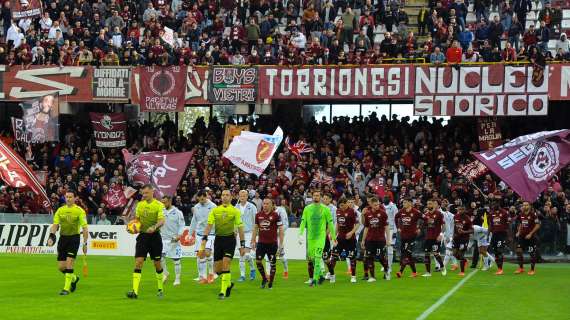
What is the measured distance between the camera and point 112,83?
41094 millimetres

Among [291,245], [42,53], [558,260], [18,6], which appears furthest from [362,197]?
[18,6]

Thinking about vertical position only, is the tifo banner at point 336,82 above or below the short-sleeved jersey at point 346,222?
above

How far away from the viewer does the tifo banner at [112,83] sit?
41.0 m

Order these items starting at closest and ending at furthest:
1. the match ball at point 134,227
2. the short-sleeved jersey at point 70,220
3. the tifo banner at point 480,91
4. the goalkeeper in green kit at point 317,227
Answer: the match ball at point 134,227 < the short-sleeved jersey at point 70,220 < the goalkeeper in green kit at point 317,227 < the tifo banner at point 480,91

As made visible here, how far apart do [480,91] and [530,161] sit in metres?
8.05

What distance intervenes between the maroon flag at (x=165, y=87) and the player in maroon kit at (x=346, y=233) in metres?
16.0

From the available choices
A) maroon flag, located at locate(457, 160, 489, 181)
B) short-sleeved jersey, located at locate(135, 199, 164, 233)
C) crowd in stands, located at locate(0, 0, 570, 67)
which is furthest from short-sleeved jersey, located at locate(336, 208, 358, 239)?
crowd in stands, located at locate(0, 0, 570, 67)

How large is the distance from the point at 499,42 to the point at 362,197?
27.4 feet

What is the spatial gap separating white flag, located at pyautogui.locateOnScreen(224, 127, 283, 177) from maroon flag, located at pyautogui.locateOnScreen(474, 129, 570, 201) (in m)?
7.82

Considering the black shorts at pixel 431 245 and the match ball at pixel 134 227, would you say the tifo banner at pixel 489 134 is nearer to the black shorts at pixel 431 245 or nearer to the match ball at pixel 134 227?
the black shorts at pixel 431 245

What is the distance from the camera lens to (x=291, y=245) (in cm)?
3522

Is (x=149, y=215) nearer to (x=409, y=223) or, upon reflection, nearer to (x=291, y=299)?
(x=291, y=299)

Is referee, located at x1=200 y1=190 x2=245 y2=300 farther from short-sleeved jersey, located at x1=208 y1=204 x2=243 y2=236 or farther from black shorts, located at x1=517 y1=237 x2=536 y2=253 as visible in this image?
black shorts, located at x1=517 y1=237 x2=536 y2=253

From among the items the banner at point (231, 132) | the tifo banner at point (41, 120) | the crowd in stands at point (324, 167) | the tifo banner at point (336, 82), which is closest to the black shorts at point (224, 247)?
the crowd in stands at point (324, 167)
